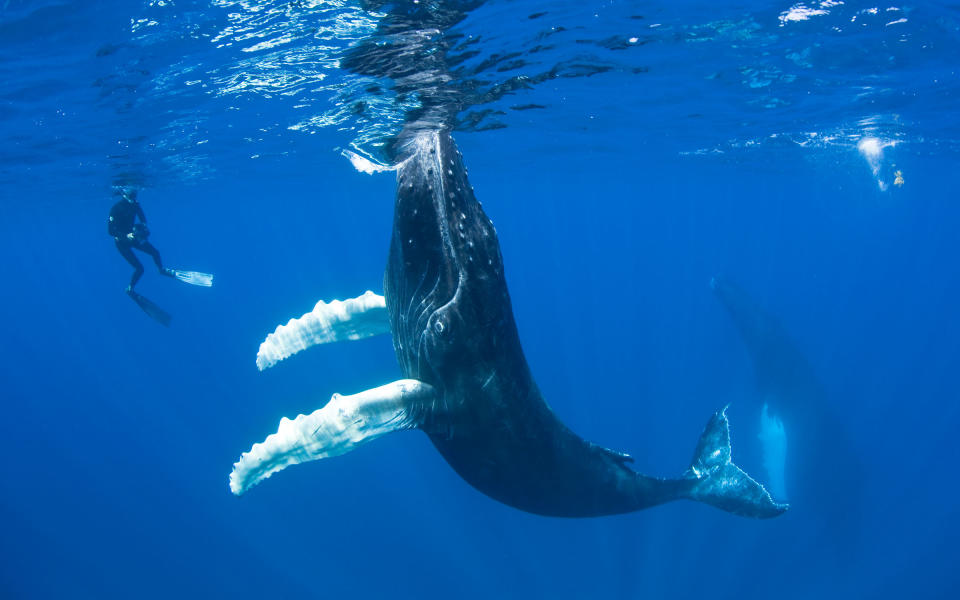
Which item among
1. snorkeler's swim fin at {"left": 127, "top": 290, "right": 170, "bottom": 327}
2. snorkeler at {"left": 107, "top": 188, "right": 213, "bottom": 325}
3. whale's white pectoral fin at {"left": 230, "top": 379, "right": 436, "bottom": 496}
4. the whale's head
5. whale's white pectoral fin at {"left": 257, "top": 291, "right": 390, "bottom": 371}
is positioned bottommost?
snorkeler's swim fin at {"left": 127, "top": 290, "right": 170, "bottom": 327}

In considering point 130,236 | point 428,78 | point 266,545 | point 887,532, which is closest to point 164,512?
point 266,545

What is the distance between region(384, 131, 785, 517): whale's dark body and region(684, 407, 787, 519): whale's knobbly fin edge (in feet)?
7.50

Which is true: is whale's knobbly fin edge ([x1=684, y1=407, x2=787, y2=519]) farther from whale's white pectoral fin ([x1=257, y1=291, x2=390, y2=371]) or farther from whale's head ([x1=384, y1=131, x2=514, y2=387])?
whale's white pectoral fin ([x1=257, y1=291, x2=390, y2=371])

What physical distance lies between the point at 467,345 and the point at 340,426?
1008mm

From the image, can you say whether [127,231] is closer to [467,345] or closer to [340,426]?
[340,426]

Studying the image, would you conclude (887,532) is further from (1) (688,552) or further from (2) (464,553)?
(2) (464,553)

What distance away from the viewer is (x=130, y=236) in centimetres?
1645

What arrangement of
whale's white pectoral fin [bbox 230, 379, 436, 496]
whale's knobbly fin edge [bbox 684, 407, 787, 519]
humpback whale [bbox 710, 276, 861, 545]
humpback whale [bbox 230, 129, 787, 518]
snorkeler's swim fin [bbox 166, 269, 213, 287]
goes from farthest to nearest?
humpback whale [bbox 710, 276, 861, 545] < snorkeler's swim fin [bbox 166, 269, 213, 287] < whale's knobbly fin edge [bbox 684, 407, 787, 519] < humpback whale [bbox 230, 129, 787, 518] < whale's white pectoral fin [bbox 230, 379, 436, 496]

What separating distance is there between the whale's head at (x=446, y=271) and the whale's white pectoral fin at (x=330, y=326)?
1324 millimetres

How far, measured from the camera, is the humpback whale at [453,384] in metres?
3.80

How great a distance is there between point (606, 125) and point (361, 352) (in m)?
22.7

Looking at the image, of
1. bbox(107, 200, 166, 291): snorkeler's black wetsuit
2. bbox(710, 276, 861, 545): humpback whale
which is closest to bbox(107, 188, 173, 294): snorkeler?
bbox(107, 200, 166, 291): snorkeler's black wetsuit

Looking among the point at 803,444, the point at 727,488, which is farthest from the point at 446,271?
the point at 803,444

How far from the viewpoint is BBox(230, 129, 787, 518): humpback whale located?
12.5 ft
